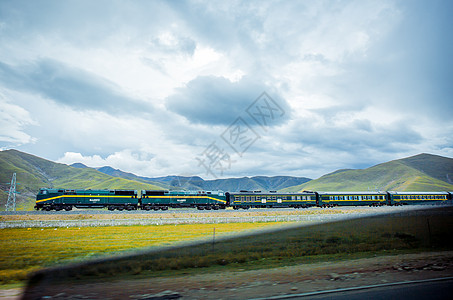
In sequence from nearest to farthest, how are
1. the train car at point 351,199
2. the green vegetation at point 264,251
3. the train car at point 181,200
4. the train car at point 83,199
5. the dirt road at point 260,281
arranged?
the dirt road at point 260,281
the green vegetation at point 264,251
the train car at point 83,199
the train car at point 181,200
the train car at point 351,199

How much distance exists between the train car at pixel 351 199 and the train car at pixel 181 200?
2535cm

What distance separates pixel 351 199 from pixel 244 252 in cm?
5808

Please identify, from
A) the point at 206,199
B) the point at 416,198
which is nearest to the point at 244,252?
the point at 206,199

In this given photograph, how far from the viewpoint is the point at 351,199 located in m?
65.9

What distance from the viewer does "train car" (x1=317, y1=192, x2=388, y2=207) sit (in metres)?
63.8

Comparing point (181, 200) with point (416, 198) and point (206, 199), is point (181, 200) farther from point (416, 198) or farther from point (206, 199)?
point (416, 198)

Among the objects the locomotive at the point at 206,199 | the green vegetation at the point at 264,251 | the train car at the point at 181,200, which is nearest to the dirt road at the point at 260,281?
the green vegetation at the point at 264,251

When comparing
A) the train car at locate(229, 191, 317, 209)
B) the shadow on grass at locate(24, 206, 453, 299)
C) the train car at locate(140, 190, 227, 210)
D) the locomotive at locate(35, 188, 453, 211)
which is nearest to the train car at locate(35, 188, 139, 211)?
the locomotive at locate(35, 188, 453, 211)

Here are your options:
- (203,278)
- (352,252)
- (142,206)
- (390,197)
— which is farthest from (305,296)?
(390,197)

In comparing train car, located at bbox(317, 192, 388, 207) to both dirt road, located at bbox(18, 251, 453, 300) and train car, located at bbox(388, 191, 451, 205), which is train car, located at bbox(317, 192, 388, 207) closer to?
train car, located at bbox(388, 191, 451, 205)

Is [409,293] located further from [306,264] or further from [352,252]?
[352,252]

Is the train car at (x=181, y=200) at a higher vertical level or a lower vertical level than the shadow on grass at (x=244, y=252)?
higher

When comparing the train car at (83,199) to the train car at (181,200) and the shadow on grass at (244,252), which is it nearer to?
the train car at (181,200)

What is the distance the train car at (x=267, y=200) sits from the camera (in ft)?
190
